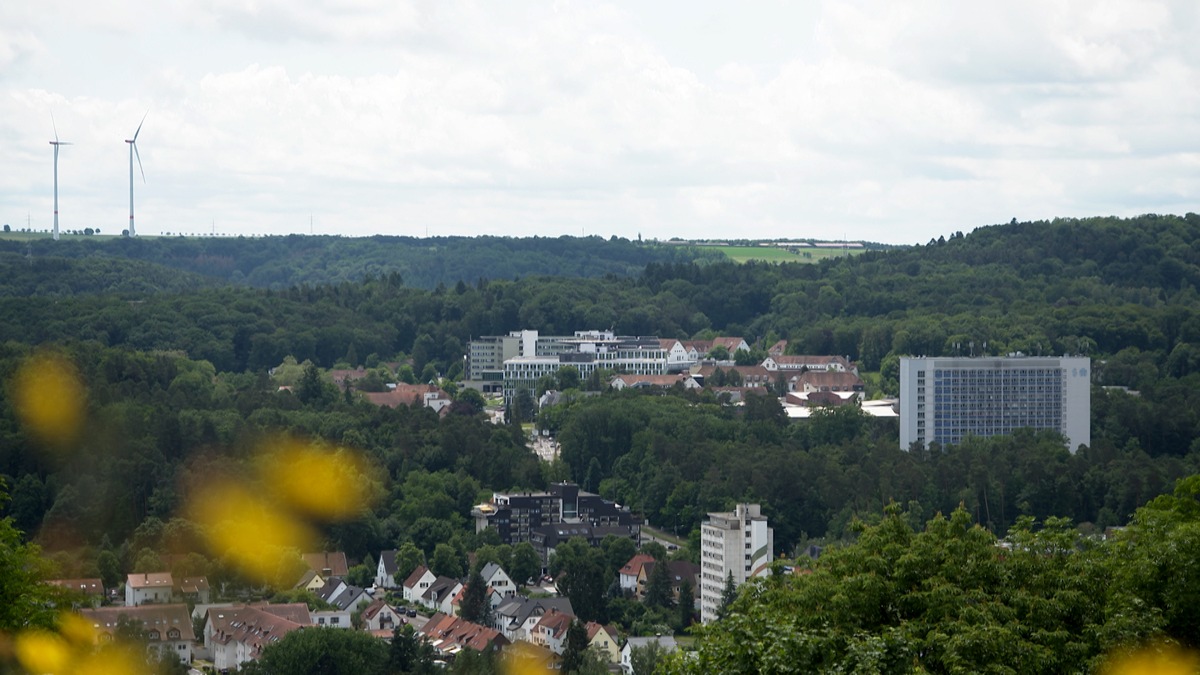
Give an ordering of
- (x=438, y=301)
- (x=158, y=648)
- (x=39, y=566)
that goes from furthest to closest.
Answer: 1. (x=438, y=301)
2. (x=158, y=648)
3. (x=39, y=566)

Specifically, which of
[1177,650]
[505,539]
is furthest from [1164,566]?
[505,539]

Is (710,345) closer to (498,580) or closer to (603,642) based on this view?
(498,580)

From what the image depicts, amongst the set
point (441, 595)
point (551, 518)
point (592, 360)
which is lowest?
point (441, 595)

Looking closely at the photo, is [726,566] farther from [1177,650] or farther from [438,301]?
[438,301]

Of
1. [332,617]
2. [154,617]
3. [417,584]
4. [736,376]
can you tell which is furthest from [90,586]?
[736,376]

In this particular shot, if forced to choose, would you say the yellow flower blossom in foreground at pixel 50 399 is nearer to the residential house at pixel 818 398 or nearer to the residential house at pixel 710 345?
the residential house at pixel 818 398

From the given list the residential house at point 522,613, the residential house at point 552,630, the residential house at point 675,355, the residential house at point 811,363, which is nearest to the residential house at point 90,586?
the residential house at point 522,613

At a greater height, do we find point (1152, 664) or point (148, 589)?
point (1152, 664)
